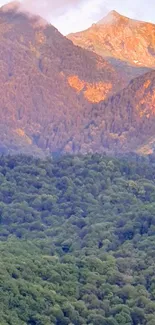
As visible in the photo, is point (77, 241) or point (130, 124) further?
point (130, 124)

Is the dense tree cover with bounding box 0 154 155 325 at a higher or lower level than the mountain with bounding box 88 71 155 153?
higher

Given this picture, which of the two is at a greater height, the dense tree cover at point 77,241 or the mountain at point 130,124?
the dense tree cover at point 77,241

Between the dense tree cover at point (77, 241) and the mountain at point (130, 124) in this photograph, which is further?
the mountain at point (130, 124)

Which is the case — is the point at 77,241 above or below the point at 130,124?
above

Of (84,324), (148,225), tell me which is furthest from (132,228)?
(84,324)

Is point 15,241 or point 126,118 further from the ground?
point 15,241

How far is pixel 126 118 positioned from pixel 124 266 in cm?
9815

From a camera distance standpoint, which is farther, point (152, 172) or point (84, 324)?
point (152, 172)

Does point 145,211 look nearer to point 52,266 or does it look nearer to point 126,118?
point 52,266

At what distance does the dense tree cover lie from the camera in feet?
285

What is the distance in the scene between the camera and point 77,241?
10981 cm

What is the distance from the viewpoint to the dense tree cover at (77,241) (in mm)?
86812

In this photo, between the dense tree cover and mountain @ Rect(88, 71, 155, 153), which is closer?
the dense tree cover

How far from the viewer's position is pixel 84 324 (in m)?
85.1
